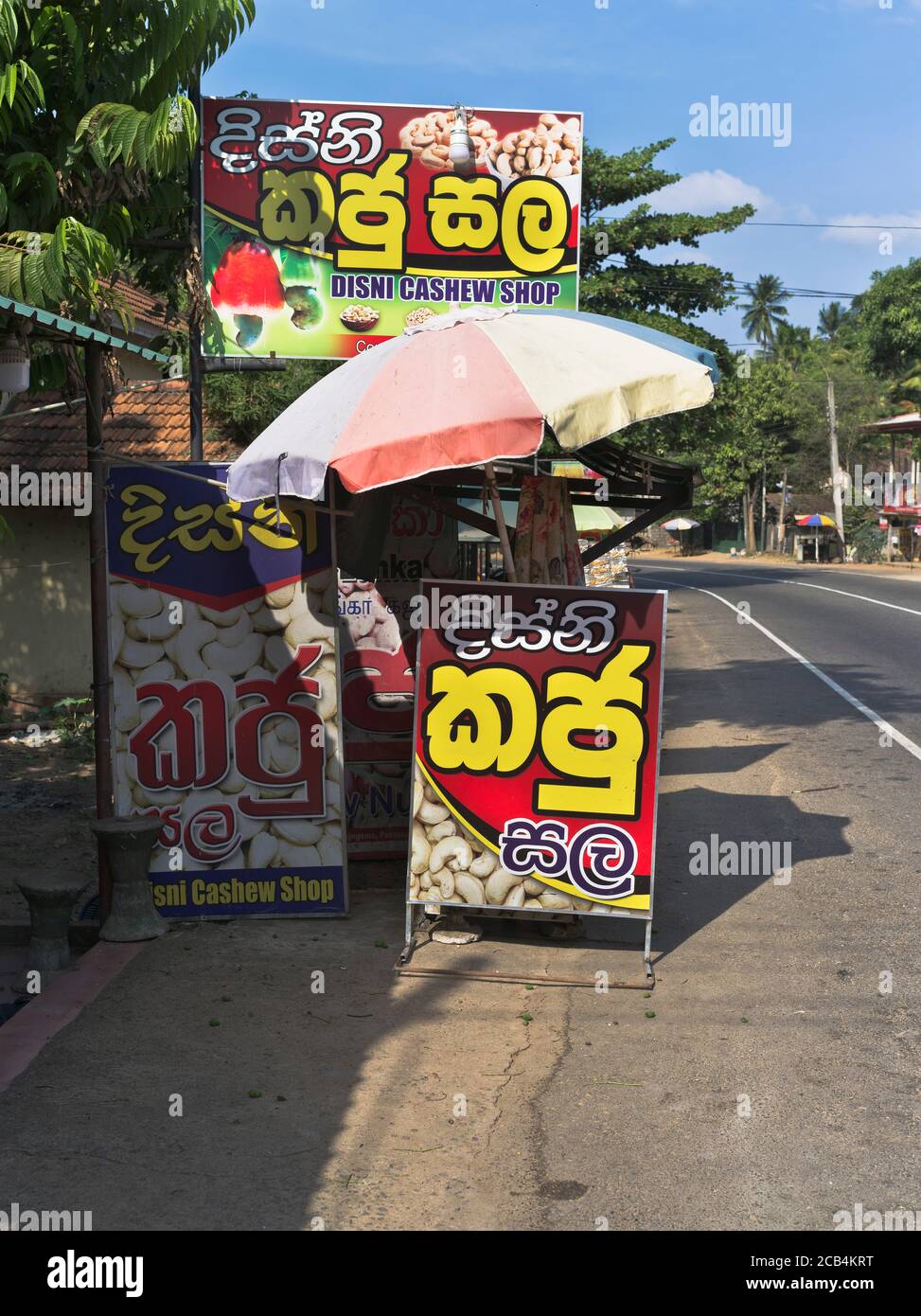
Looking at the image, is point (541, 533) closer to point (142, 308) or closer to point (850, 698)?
point (850, 698)

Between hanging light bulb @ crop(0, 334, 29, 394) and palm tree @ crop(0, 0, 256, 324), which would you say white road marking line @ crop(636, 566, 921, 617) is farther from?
hanging light bulb @ crop(0, 334, 29, 394)

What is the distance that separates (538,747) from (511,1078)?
1.76 metres

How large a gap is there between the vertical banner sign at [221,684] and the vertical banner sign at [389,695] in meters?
0.49

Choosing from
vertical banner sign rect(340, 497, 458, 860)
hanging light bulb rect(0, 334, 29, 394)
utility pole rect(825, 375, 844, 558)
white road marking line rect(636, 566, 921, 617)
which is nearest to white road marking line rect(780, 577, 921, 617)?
white road marking line rect(636, 566, 921, 617)

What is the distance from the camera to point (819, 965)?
655 centimetres

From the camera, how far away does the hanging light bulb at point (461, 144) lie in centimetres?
955

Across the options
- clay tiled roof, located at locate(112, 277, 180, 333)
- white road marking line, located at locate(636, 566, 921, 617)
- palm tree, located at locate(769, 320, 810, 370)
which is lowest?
white road marking line, located at locate(636, 566, 921, 617)

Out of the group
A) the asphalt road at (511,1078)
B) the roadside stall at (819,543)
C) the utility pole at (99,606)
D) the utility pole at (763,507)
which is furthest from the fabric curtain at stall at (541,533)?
the utility pole at (763,507)

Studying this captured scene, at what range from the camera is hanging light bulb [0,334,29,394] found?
23.6 feet

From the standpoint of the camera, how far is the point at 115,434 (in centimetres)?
1645

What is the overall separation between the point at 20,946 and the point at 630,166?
27.7 meters

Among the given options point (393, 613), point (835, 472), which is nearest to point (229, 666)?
point (393, 613)

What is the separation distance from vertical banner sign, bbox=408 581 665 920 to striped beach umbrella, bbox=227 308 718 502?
87 cm

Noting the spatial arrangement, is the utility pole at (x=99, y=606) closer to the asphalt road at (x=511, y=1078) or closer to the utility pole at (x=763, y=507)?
the asphalt road at (x=511, y=1078)
